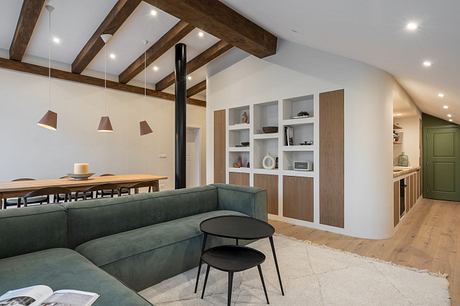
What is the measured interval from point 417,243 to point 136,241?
11.4 ft

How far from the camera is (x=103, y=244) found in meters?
2.05

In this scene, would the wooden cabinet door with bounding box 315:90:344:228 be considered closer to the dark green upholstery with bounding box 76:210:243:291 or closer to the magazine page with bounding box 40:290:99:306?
the dark green upholstery with bounding box 76:210:243:291

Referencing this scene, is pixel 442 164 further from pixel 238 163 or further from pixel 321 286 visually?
pixel 321 286

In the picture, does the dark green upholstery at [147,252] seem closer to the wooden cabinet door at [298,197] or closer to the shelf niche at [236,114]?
the wooden cabinet door at [298,197]

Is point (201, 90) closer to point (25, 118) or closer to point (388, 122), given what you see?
point (25, 118)

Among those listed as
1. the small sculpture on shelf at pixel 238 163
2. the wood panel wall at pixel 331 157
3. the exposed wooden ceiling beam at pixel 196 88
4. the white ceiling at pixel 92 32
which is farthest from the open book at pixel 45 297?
the exposed wooden ceiling beam at pixel 196 88

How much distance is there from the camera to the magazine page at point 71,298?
115 cm

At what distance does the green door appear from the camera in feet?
20.9

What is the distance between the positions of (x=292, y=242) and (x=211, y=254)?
5.46 feet

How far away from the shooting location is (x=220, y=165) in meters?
5.52

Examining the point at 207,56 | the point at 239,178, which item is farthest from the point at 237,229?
the point at 207,56

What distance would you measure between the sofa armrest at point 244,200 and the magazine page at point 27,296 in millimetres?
2179

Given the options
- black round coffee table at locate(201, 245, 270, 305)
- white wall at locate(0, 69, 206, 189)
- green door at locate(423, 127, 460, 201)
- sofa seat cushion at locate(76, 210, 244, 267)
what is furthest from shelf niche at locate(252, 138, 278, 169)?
green door at locate(423, 127, 460, 201)

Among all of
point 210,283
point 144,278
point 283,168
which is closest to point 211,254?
point 210,283
